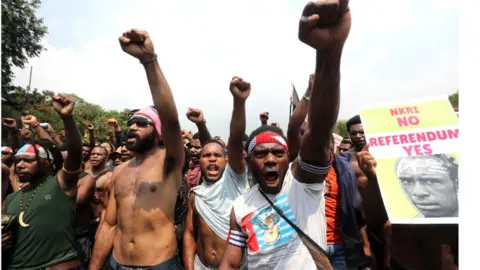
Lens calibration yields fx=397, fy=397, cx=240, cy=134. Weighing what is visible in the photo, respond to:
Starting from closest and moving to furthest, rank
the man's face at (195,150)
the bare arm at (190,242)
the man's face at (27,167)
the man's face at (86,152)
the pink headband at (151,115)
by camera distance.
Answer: the pink headband at (151,115), the man's face at (27,167), the bare arm at (190,242), the man's face at (195,150), the man's face at (86,152)

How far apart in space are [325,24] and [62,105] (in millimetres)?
2962

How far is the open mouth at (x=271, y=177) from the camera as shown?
219cm

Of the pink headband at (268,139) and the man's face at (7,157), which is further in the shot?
the man's face at (7,157)

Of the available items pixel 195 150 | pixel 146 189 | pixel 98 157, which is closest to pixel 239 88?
pixel 146 189

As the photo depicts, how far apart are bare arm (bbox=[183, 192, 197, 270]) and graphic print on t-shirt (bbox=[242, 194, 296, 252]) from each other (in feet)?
6.56

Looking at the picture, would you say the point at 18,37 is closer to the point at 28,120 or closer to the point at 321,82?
the point at 28,120

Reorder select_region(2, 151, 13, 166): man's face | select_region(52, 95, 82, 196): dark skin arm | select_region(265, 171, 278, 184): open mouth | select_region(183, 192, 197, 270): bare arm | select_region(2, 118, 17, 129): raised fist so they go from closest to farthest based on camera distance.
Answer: select_region(265, 171, 278, 184): open mouth < select_region(52, 95, 82, 196): dark skin arm < select_region(183, 192, 197, 270): bare arm < select_region(2, 151, 13, 166): man's face < select_region(2, 118, 17, 129): raised fist

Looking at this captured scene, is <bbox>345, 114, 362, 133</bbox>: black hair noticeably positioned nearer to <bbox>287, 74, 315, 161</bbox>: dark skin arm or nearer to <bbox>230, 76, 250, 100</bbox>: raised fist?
<bbox>287, 74, 315, 161</bbox>: dark skin arm

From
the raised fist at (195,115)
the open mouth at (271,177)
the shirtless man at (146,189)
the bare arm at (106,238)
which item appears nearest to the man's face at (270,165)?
the open mouth at (271,177)

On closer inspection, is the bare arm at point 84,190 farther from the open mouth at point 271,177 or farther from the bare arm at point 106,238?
the open mouth at point 271,177

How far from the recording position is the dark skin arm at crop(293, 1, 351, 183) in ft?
5.26

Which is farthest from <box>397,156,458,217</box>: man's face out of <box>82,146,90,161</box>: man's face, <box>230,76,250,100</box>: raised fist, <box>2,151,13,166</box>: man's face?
<box>82,146,90,161</box>: man's face

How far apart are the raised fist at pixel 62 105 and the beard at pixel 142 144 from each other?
694mm

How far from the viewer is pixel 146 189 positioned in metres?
3.29
